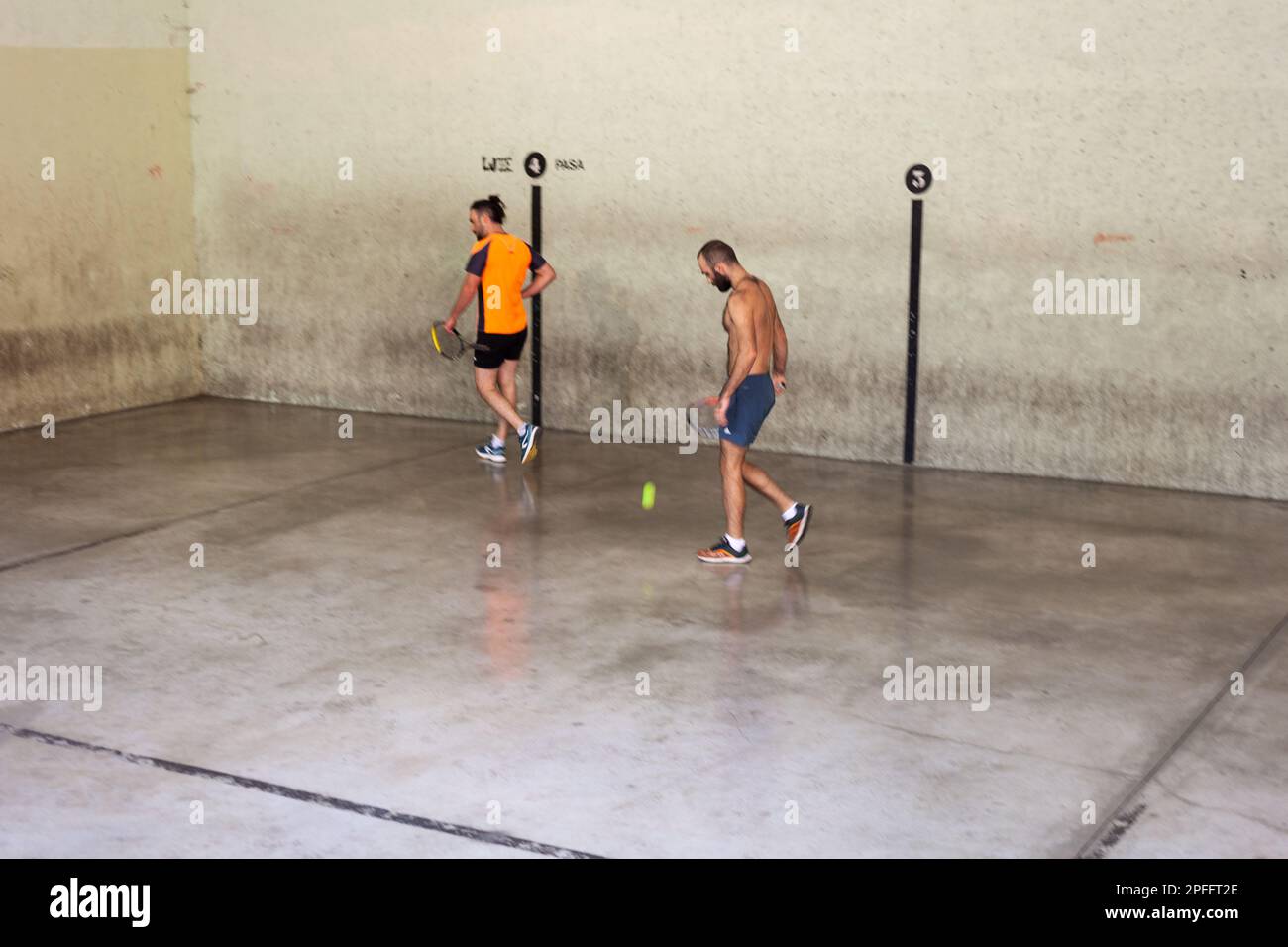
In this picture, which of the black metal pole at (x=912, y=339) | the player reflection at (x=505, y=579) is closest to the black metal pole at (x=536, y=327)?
the player reflection at (x=505, y=579)

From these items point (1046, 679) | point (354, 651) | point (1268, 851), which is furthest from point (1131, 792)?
point (354, 651)

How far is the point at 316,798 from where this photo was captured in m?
5.27

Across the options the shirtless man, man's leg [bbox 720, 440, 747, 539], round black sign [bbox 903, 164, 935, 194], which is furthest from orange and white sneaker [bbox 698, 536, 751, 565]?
round black sign [bbox 903, 164, 935, 194]

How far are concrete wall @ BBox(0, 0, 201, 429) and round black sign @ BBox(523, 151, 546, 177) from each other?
3045 millimetres

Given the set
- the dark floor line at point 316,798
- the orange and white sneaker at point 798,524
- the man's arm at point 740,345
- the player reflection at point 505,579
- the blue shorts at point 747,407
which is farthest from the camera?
the orange and white sneaker at point 798,524

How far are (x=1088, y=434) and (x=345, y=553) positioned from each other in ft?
15.4

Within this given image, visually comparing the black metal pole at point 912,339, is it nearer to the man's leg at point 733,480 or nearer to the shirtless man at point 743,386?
the shirtless man at point 743,386

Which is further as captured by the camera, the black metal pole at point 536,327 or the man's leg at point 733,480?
the black metal pole at point 536,327

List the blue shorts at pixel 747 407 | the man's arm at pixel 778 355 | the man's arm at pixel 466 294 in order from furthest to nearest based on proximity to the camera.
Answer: the man's arm at pixel 466 294
the man's arm at pixel 778 355
the blue shorts at pixel 747 407

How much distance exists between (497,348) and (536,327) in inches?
47.3

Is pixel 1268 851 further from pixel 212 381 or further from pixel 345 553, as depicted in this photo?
pixel 212 381

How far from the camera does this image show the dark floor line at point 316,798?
4930mm

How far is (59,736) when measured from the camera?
5812mm

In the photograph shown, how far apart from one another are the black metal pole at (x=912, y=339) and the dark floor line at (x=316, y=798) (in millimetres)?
6029
